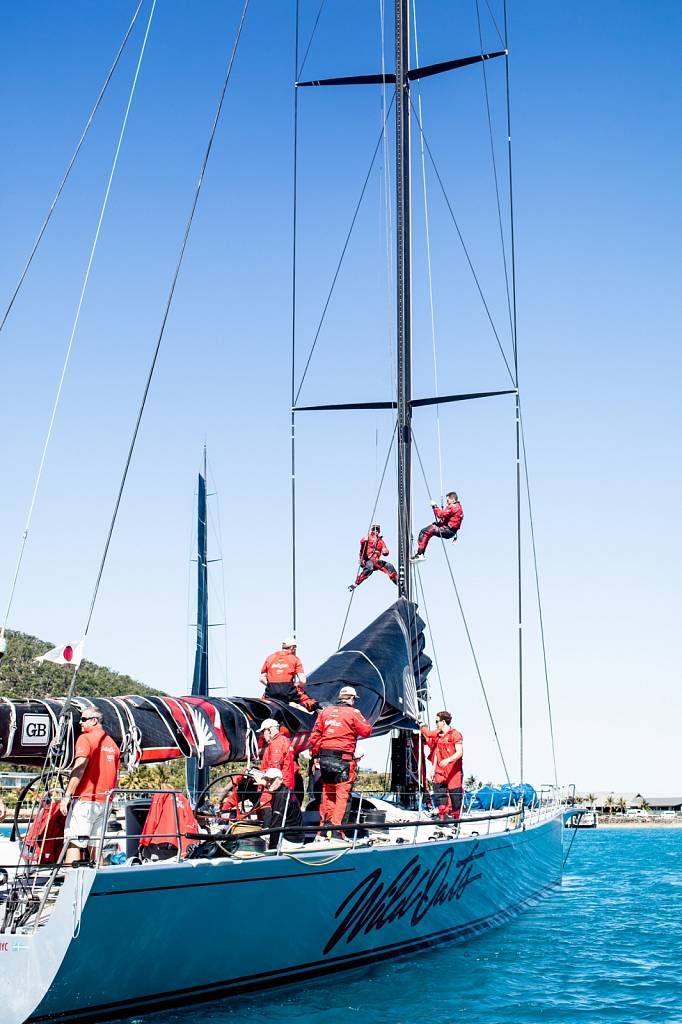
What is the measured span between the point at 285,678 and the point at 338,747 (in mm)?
1438

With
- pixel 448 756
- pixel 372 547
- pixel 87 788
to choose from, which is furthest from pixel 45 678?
pixel 87 788

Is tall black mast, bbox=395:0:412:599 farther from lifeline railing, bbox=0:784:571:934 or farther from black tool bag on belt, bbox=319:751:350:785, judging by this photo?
black tool bag on belt, bbox=319:751:350:785

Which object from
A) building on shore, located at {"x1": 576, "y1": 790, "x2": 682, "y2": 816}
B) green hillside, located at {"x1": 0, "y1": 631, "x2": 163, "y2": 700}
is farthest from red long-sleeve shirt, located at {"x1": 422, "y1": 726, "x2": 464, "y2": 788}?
building on shore, located at {"x1": 576, "y1": 790, "x2": 682, "y2": 816}

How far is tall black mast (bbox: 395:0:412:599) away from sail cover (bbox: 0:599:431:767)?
1.18 meters

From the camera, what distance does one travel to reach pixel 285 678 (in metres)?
11.5

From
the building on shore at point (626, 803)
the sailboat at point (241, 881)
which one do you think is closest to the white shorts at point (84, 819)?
the sailboat at point (241, 881)

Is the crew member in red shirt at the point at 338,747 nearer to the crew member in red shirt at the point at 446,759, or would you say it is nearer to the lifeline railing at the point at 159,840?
the lifeline railing at the point at 159,840

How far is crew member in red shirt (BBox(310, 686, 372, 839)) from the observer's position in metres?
10.3

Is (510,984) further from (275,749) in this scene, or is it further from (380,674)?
(380,674)

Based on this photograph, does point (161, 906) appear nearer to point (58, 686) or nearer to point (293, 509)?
point (293, 509)

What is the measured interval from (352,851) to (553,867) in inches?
413

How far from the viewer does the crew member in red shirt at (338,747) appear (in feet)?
33.8

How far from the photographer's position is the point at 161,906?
778cm

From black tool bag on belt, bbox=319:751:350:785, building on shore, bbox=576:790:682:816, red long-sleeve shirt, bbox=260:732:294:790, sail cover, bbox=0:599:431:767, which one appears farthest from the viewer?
building on shore, bbox=576:790:682:816
